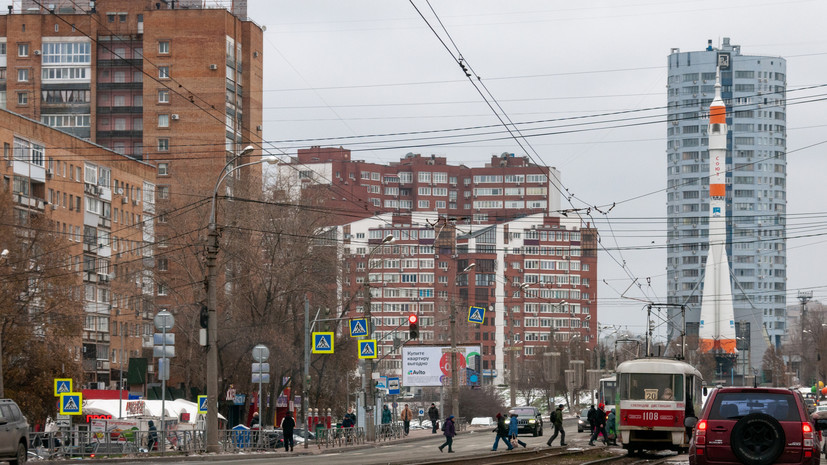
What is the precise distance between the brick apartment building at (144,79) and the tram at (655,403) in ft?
245

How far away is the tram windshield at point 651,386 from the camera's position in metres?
34.8

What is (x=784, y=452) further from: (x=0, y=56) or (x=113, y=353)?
(x=0, y=56)

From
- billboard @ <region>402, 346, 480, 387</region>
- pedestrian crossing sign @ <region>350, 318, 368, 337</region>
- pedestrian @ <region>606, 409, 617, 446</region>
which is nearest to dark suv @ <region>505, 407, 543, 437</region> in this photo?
pedestrian crossing sign @ <region>350, 318, 368, 337</region>

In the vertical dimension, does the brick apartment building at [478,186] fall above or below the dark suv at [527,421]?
above

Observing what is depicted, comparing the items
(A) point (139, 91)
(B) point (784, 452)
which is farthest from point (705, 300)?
(B) point (784, 452)

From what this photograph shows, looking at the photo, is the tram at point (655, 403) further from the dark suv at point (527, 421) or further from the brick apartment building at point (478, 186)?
the brick apartment building at point (478, 186)

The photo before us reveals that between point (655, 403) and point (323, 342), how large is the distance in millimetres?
16326

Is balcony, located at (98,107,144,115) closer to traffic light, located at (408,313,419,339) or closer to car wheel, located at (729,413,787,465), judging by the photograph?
traffic light, located at (408,313,419,339)

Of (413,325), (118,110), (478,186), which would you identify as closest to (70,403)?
(413,325)

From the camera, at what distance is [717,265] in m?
150

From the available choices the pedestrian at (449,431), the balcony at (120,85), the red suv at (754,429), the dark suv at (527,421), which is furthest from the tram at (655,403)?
the balcony at (120,85)

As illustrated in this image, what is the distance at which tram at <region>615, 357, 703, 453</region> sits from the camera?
33625 mm

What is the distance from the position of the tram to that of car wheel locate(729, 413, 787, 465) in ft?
55.5

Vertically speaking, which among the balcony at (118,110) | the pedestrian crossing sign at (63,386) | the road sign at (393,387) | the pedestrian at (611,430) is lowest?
the pedestrian at (611,430)
